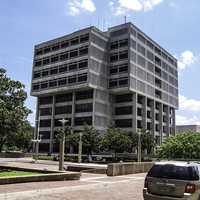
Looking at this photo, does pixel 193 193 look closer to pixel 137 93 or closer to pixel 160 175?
pixel 160 175

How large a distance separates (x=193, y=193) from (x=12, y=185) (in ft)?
31.4

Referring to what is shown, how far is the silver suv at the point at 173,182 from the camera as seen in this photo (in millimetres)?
10695

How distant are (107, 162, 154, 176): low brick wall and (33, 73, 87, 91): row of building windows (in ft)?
189

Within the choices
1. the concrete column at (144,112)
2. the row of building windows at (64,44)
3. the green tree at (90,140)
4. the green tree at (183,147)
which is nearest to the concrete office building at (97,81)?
the row of building windows at (64,44)

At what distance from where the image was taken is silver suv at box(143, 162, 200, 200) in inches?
421

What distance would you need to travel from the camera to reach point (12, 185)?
16891mm

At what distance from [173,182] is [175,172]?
35 centimetres

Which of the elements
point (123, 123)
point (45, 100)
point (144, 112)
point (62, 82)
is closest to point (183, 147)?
point (123, 123)

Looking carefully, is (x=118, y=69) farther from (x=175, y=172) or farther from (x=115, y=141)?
(x=175, y=172)

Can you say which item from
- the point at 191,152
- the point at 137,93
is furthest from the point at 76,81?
the point at 191,152

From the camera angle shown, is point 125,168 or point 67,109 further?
point 67,109

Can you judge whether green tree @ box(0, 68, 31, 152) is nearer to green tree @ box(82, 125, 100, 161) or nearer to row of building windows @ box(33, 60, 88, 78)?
green tree @ box(82, 125, 100, 161)

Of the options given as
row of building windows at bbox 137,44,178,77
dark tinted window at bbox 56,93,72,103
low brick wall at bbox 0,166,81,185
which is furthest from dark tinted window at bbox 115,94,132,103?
low brick wall at bbox 0,166,81,185

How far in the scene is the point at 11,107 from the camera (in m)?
28.1
